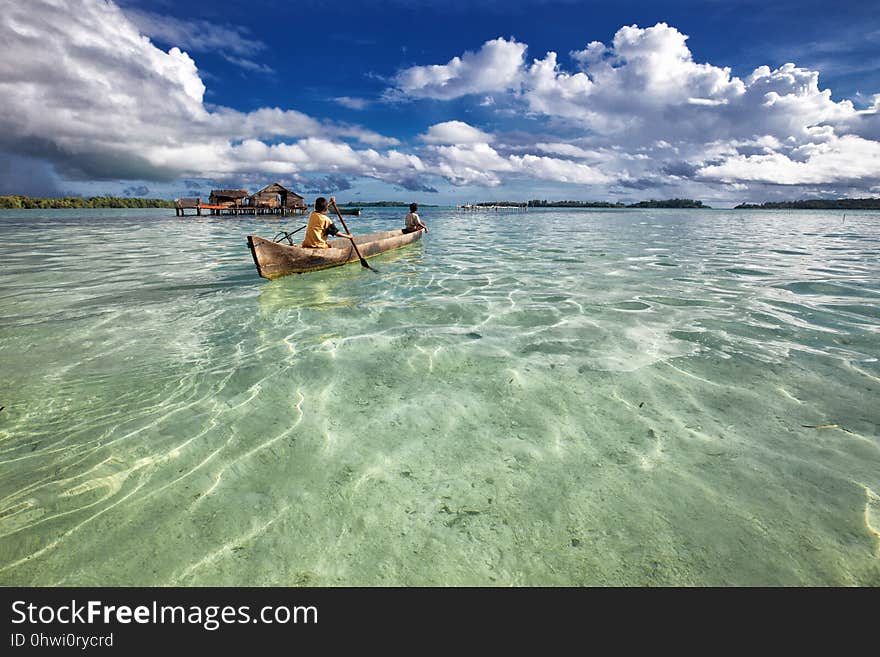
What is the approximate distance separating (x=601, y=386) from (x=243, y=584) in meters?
3.56

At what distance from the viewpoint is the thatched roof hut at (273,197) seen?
5219 cm

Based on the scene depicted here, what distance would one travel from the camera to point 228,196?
2066 inches

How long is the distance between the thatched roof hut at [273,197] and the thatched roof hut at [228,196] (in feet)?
5.79

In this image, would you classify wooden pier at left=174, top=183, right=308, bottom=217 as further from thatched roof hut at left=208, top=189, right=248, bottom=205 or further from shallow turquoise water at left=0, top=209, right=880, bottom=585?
shallow turquoise water at left=0, top=209, right=880, bottom=585

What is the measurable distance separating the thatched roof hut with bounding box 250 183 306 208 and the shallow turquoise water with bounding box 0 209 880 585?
166 feet

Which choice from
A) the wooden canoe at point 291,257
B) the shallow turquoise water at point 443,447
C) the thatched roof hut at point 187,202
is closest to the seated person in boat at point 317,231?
the wooden canoe at point 291,257

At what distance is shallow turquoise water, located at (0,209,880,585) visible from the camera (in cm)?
220

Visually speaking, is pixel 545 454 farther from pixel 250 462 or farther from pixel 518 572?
pixel 250 462

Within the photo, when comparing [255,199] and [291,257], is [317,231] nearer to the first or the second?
[291,257]

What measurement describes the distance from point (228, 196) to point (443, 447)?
6009 cm

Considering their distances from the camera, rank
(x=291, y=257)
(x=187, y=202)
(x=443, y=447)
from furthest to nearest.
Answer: (x=187, y=202), (x=291, y=257), (x=443, y=447)

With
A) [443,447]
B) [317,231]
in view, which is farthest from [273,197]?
[443,447]

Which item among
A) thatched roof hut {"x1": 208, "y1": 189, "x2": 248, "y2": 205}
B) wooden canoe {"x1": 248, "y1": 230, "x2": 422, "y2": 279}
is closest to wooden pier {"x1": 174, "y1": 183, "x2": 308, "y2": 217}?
thatched roof hut {"x1": 208, "y1": 189, "x2": 248, "y2": 205}
